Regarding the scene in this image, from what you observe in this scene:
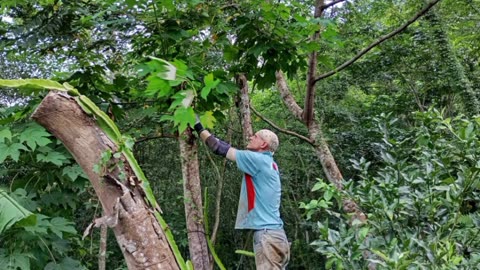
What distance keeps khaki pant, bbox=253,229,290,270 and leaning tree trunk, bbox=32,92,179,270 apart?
3.69 feet

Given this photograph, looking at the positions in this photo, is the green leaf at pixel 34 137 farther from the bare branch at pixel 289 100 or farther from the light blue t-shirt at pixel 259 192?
the bare branch at pixel 289 100

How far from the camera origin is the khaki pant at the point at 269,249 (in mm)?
2684

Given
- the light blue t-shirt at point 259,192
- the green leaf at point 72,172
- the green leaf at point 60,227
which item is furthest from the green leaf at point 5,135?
the light blue t-shirt at point 259,192

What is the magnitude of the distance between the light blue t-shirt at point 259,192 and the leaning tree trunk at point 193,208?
11.4 inches

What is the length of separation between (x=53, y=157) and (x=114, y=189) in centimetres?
66

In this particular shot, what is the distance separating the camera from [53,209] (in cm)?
246

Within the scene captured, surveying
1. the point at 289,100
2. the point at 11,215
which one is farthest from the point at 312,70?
the point at 11,215

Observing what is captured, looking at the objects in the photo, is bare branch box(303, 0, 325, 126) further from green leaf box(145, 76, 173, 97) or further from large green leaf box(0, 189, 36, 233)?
large green leaf box(0, 189, 36, 233)

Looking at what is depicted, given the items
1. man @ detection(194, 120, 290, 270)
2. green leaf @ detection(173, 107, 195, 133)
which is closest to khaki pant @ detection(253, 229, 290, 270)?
man @ detection(194, 120, 290, 270)

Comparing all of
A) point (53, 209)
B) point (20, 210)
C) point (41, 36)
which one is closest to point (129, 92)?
point (41, 36)

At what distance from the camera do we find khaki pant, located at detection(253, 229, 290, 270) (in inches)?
106

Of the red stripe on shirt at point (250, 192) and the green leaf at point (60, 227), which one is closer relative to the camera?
the green leaf at point (60, 227)

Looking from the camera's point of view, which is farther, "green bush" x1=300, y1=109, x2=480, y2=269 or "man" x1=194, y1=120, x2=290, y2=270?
"man" x1=194, y1=120, x2=290, y2=270

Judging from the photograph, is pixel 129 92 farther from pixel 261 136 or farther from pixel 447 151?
pixel 447 151
